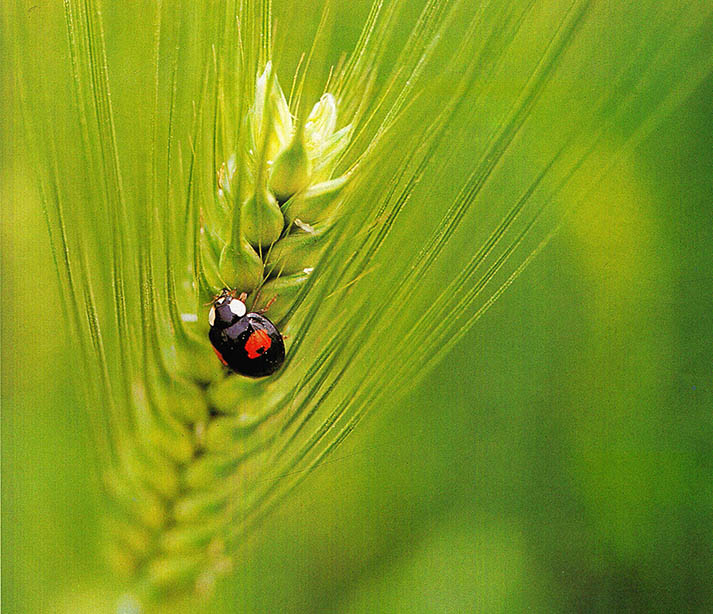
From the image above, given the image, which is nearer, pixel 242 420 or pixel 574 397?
pixel 242 420

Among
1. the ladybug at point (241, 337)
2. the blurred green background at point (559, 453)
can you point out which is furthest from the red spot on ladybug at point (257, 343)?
the blurred green background at point (559, 453)

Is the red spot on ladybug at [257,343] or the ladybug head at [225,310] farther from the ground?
the ladybug head at [225,310]

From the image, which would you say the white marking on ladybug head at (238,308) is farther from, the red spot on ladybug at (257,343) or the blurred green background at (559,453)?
the blurred green background at (559,453)

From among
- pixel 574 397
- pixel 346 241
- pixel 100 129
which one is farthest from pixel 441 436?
pixel 100 129

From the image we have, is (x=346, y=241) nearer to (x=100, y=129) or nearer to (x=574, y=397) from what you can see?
(x=100, y=129)

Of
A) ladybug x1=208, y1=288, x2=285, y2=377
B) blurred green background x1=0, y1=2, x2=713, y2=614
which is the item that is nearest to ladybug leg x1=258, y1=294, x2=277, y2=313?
ladybug x1=208, y1=288, x2=285, y2=377

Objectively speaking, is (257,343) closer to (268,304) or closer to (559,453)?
(268,304)

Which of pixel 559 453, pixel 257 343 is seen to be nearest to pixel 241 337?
pixel 257 343
